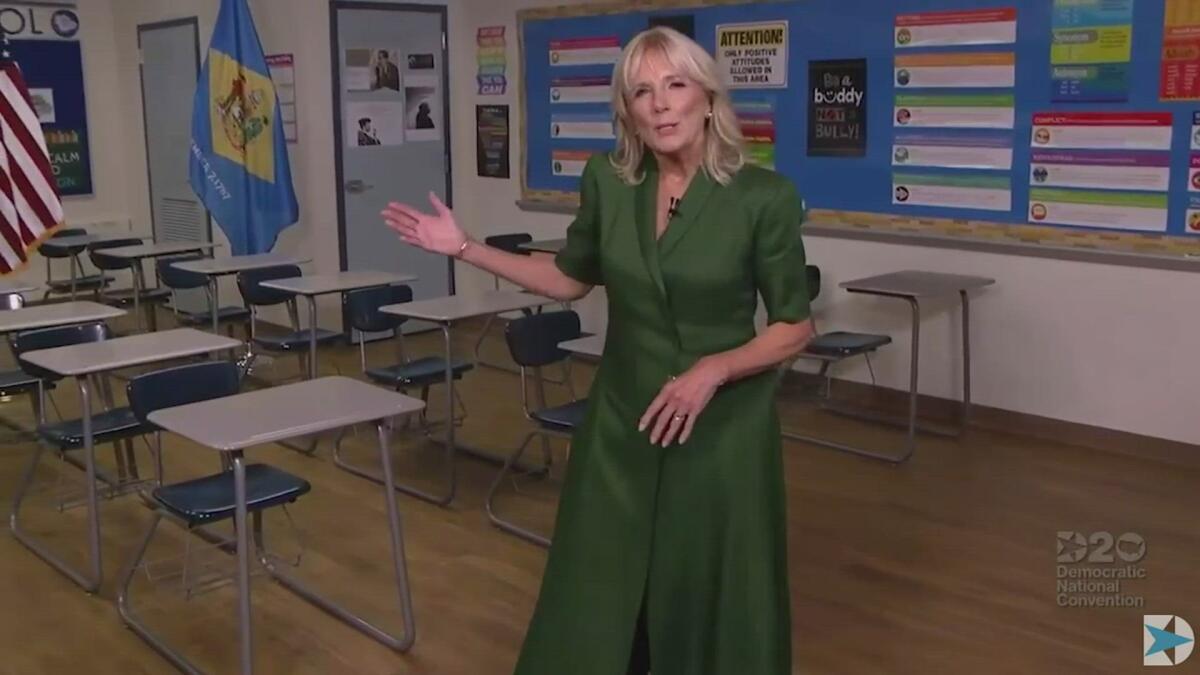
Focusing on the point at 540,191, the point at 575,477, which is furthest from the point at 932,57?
A: the point at 575,477

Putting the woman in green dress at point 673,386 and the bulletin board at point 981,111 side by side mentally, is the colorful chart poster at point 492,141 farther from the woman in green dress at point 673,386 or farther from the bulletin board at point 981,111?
the woman in green dress at point 673,386

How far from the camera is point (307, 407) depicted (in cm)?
304

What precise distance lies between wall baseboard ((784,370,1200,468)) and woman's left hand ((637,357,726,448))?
3.56 m

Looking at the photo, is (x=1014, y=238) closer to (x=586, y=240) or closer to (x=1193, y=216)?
(x=1193, y=216)

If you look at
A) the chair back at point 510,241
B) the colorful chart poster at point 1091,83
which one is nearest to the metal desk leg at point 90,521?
the chair back at point 510,241

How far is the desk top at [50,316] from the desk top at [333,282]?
2.48 feet

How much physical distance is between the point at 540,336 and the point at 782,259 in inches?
96.6

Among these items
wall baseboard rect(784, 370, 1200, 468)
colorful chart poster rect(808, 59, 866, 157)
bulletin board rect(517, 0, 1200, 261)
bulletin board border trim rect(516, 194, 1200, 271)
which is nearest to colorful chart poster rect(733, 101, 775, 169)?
bulletin board rect(517, 0, 1200, 261)

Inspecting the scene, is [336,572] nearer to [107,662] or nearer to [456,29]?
[107,662]

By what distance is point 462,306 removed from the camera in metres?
4.65

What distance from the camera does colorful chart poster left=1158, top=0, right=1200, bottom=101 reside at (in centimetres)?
438

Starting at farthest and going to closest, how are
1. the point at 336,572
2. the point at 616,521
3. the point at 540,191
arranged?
the point at 540,191
the point at 336,572
the point at 616,521

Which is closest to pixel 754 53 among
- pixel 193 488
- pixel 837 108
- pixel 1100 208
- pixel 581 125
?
pixel 837 108

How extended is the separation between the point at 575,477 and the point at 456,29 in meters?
6.03
